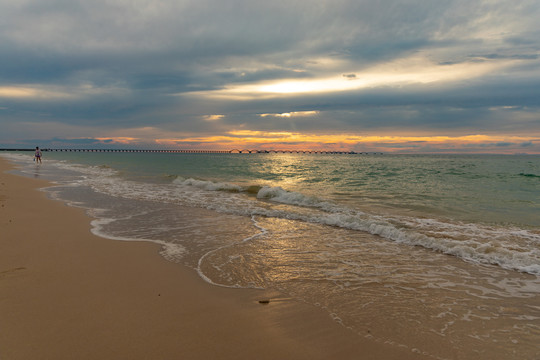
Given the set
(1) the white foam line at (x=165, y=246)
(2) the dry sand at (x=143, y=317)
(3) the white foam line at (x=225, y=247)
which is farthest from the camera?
(1) the white foam line at (x=165, y=246)

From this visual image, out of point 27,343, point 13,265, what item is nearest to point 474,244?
point 27,343

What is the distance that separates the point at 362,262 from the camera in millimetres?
6836

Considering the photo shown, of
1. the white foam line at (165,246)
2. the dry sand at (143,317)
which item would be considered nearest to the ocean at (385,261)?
the white foam line at (165,246)

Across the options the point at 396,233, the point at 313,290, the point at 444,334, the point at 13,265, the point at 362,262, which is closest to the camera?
the point at 444,334

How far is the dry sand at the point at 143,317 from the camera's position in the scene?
3.47m

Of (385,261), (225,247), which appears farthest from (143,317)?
(385,261)

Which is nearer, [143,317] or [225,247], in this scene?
[143,317]

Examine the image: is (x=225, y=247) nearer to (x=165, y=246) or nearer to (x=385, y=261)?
(x=165, y=246)

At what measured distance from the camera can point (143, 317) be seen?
4.15 metres

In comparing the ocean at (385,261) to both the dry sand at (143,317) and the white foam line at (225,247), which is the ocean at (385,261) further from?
the dry sand at (143,317)

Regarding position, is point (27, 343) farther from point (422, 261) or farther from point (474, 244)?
point (474, 244)

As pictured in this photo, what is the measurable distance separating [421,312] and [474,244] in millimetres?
4939

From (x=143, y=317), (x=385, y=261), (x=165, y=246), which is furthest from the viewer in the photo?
(x=165, y=246)

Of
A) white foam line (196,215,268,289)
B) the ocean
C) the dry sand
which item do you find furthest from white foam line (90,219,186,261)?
white foam line (196,215,268,289)
